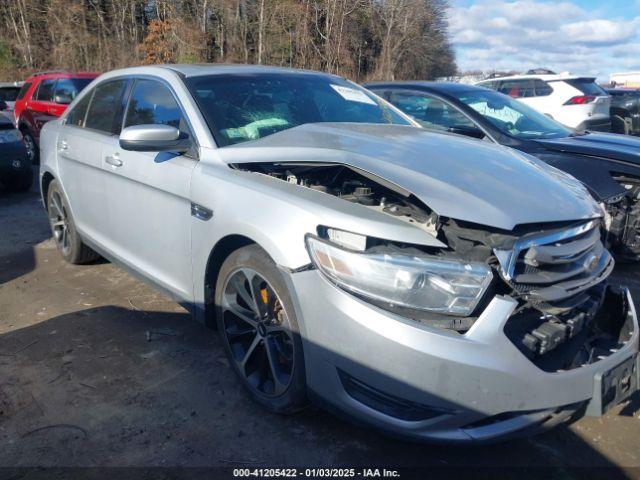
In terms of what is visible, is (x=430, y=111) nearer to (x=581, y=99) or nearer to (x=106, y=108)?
(x=106, y=108)

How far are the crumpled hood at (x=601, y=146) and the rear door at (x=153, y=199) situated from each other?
358 cm

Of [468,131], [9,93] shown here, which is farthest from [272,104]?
[9,93]

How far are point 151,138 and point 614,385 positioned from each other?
258 cm

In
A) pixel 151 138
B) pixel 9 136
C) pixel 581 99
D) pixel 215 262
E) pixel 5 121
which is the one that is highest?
pixel 581 99

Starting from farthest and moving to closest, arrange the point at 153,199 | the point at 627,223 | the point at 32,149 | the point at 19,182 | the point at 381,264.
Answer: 1. the point at 32,149
2. the point at 19,182
3. the point at 627,223
4. the point at 153,199
5. the point at 381,264

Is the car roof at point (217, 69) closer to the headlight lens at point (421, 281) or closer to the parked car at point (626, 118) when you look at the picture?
the headlight lens at point (421, 281)

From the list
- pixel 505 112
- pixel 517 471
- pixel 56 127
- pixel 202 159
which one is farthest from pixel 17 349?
pixel 505 112

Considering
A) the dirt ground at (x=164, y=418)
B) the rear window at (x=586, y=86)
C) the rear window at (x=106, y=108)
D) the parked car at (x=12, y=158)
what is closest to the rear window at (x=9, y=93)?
the parked car at (x=12, y=158)

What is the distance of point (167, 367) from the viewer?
3.28 meters

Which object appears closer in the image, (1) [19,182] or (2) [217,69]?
(2) [217,69]

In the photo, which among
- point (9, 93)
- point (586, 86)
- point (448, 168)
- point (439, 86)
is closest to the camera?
point (448, 168)

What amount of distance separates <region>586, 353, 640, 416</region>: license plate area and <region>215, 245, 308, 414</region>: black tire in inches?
47.9

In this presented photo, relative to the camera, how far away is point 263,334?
2730mm

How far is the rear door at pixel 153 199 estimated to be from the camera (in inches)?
124
